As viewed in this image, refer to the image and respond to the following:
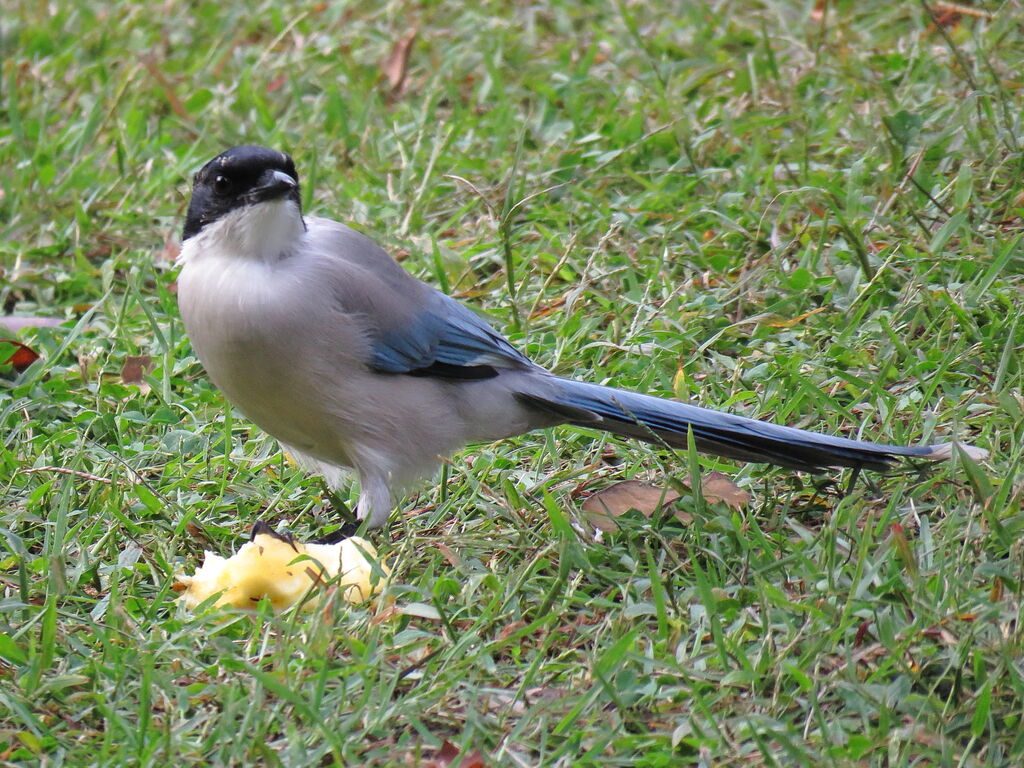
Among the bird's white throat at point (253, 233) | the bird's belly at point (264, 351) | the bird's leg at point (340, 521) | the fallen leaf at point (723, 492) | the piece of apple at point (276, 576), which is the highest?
the bird's white throat at point (253, 233)

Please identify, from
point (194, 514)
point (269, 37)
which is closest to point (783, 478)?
point (194, 514)

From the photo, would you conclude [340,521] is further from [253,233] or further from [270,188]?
[270,188]

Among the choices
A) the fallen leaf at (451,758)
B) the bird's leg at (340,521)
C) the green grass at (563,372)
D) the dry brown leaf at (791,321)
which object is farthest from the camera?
the dry brown leaf at (791,321)

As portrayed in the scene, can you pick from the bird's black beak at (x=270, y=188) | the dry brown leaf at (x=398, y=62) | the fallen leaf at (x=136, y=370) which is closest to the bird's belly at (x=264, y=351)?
the bird's black beak at (x=270, y=188)

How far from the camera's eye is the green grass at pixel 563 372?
11.3ft

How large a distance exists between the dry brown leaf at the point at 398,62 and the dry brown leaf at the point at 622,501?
3.79 metres

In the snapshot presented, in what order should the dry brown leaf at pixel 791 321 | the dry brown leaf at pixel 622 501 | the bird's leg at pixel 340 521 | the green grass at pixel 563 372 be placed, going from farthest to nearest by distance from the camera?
the dry brown leaf at pixel 791 321
the bird's leg at pixel 340 521
the dry brown leaf at pixel 622 501
the green grass at pixel 563 372

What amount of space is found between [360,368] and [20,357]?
5.57ft

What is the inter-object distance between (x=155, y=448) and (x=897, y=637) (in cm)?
273

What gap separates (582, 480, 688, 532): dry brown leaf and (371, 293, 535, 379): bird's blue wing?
0.54 m

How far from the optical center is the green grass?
3451 millimetres

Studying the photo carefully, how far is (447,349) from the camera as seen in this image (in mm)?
4762

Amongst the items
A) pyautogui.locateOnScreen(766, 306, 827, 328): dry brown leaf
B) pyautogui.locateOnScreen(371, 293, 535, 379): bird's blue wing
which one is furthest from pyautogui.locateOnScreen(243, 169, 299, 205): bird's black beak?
pyautogui.locateOnScreen(766, 306, 827, 328): dry brown leaf

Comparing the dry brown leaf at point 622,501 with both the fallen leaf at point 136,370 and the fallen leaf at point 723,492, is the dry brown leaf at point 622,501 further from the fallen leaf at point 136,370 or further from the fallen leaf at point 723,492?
the fallen leaf at point 136,370
